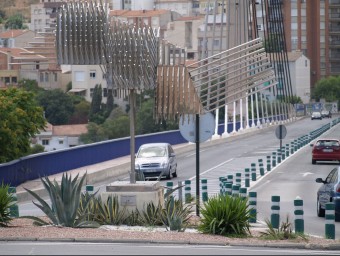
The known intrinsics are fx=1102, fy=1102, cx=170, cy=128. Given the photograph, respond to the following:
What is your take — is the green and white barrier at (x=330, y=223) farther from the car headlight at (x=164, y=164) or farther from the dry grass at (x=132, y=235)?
the car headlight at (x=164, y=164)

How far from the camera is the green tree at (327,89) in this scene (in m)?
157

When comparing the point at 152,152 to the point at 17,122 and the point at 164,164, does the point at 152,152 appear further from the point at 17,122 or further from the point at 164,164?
the point at 17,122

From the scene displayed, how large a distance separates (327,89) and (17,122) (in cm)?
11548

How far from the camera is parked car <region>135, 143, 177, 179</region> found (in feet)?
142

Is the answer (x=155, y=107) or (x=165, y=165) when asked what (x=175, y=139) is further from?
(x=155, y=107)

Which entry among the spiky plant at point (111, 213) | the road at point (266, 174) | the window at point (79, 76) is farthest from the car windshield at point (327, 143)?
the window at point (79, 76)

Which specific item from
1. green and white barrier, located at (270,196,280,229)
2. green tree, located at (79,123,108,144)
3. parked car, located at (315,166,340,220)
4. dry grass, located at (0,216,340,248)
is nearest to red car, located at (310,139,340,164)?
parked car, located at (315,166,340,220)

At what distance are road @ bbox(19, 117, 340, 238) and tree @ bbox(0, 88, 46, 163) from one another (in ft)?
14.7

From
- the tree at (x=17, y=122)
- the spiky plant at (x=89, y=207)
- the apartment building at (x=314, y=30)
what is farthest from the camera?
the apartment building at (x=314, y=30)

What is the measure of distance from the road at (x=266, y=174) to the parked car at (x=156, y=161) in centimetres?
60

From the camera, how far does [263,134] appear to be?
298 ft

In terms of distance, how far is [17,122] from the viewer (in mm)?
46750

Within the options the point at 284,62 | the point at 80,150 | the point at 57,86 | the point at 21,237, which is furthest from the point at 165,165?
the point at 57,86

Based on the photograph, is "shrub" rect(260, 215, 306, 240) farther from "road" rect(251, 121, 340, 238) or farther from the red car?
the red car
